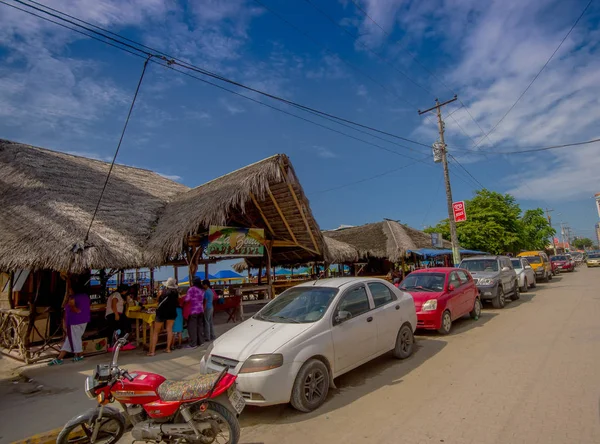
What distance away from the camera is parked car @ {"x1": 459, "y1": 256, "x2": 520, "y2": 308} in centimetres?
1243

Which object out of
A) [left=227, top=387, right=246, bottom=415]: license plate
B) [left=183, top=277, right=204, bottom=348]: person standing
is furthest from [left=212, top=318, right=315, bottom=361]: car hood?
[left=183, top=277, right=204, bottom=348]: person standing

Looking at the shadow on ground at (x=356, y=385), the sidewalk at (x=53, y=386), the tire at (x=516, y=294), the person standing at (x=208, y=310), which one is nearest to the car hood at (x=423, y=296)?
the shadow on ground at (x=356, y=385)

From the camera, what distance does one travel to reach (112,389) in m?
3.67

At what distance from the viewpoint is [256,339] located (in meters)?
4.84

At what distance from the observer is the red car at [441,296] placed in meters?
8.66

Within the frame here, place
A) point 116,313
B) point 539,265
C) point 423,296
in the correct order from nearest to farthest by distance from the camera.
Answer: point 116,313, point 423,296, point 539,265

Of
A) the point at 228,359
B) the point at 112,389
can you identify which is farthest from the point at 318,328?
the point at 112,389

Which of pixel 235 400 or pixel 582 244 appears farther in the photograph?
pixel 582 244

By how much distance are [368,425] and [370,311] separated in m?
2.10

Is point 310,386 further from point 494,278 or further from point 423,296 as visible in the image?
point 494,278

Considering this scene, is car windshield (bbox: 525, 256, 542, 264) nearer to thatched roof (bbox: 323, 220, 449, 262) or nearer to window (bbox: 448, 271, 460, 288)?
thatched roof (bbox: 323, 220, 449, 262)

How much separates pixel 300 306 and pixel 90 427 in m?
3.15

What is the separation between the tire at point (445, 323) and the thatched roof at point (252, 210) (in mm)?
5116

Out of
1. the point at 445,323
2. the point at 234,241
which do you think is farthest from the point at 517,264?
the point at 234,241
